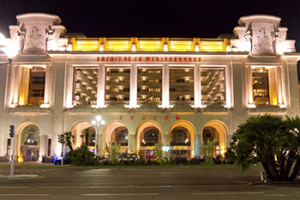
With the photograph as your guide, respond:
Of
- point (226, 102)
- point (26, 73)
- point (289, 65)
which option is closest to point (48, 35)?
point (26, 73)

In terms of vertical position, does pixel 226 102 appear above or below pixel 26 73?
below

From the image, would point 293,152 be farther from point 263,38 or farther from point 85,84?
point 85,84

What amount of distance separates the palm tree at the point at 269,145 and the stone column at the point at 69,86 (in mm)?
32579

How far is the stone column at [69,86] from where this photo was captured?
4428 centimetres

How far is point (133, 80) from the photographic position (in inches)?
1790

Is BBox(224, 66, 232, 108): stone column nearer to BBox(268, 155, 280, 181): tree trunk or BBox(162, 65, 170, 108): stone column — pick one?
BBox(162, 65, 170, 108): stone column

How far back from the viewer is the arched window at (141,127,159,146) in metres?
52.2

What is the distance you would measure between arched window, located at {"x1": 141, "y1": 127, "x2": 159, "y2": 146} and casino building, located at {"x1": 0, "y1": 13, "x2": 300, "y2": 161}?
22.1 feet

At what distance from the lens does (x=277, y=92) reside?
150ft

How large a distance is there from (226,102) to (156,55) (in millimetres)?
13415

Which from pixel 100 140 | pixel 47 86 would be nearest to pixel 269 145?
pixel 100 140

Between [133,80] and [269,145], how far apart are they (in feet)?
103

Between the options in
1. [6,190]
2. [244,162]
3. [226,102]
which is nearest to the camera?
[6,190]

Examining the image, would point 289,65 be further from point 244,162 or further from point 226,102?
point 244,162
